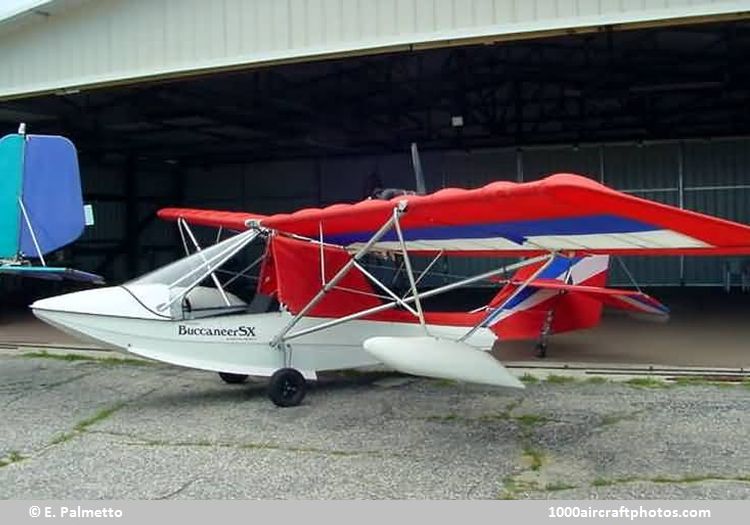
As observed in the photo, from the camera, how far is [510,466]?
5.32 m

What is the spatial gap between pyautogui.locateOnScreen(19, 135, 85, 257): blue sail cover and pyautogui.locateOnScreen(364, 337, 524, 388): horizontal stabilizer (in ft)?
14.6

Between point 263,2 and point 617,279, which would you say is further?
point 617,279

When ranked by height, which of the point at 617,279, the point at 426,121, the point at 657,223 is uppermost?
the point at 426,121

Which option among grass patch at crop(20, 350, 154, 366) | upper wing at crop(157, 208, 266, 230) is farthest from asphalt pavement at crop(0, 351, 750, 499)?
upper wing at crop(157, 208, 266, 230)

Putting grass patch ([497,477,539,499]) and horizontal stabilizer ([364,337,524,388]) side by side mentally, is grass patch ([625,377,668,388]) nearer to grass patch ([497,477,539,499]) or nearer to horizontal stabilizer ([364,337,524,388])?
horizontal stabilizer ([364,337,524,388])

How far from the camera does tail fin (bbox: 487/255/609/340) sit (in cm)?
862

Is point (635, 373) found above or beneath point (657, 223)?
beneath

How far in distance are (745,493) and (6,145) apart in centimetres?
799

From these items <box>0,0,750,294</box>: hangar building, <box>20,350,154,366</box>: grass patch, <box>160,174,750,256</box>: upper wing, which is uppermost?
<box>0,0,750,294</box>: hangar building

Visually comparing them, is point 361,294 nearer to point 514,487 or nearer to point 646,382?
point 646,382

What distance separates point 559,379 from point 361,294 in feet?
8.28

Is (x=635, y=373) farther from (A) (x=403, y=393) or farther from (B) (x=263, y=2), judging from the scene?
(B) (x=263, y=2)

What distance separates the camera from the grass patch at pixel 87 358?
1012cm

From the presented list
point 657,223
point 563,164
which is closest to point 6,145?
point 657,223
